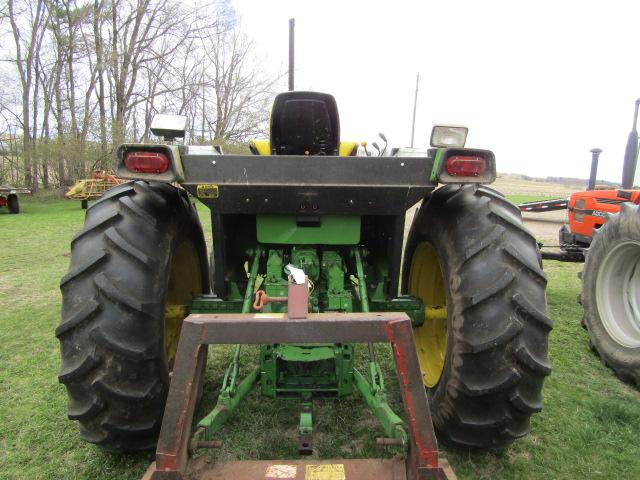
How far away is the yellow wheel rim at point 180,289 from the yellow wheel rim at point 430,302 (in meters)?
1.48

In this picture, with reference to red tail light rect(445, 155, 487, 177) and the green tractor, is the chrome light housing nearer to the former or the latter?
the green tractor

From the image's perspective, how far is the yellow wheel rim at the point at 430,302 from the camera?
123 inches

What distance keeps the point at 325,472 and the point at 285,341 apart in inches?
22.1

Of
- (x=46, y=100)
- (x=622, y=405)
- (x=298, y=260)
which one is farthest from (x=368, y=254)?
(x=46, y=100)

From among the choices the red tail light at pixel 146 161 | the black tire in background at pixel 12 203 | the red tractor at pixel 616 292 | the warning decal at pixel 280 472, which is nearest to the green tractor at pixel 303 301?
the red tail light at pixel 146 161

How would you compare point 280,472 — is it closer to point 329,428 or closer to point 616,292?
point 329,428

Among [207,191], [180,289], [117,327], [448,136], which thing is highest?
[448,136]

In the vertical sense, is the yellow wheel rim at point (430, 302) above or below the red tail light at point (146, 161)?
below

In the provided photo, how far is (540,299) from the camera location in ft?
7.12

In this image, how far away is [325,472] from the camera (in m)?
1.78

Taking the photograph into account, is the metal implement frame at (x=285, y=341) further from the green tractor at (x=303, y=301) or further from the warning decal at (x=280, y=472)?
the warning decal at (x=280, y=472)

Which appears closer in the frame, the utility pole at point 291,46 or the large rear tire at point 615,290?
the large rear tire at point 615,290

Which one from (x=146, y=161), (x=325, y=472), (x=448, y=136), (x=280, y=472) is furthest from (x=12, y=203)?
(x=325, y=472)

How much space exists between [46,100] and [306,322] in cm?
2759
